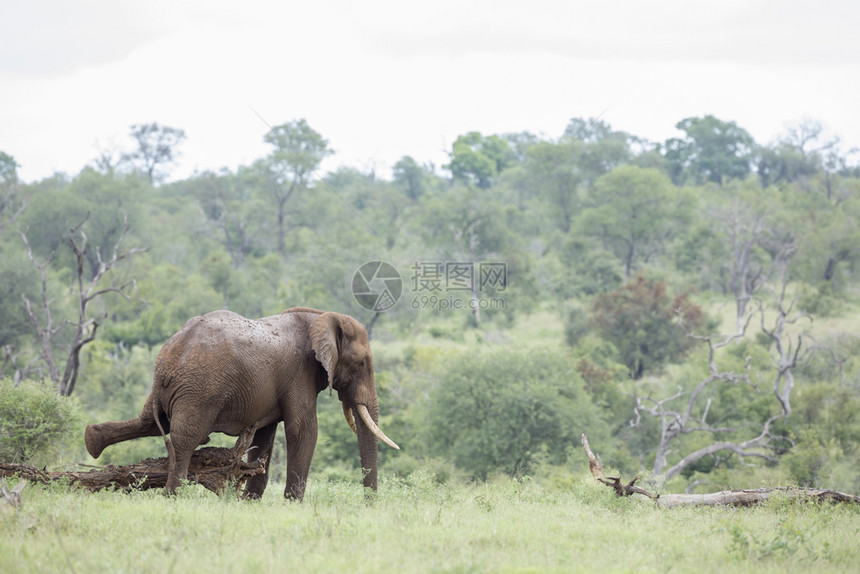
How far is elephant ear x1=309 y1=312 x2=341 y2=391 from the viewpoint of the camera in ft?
37.6

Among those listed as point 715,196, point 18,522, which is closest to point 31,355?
point 18,522

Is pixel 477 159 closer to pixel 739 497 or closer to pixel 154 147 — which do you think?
pixel 154 147

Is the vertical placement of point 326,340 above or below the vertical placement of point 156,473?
above

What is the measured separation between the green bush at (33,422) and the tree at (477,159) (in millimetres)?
93071

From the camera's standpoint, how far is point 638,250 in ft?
226

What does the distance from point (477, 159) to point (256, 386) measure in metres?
101

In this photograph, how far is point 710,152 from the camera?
355 feet

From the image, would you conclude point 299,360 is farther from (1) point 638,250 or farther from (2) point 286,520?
(1) point 638,250

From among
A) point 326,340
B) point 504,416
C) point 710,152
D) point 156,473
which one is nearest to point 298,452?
point 326,340

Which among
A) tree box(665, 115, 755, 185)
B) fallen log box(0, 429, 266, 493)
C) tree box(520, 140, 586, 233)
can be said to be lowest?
fallen log box(0, 429, 266, 493)

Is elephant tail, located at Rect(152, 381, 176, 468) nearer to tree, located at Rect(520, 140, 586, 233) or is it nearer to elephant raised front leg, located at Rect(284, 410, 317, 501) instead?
elephant raised front leg, located at Rect(284, 410, 317, 501)

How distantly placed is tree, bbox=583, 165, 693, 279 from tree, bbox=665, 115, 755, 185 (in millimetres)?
34281

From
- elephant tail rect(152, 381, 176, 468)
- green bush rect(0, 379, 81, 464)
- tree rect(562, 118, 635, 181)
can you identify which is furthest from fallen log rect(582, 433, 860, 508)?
tree rect(562, 118, 635, 181)

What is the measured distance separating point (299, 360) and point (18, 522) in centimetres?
419
